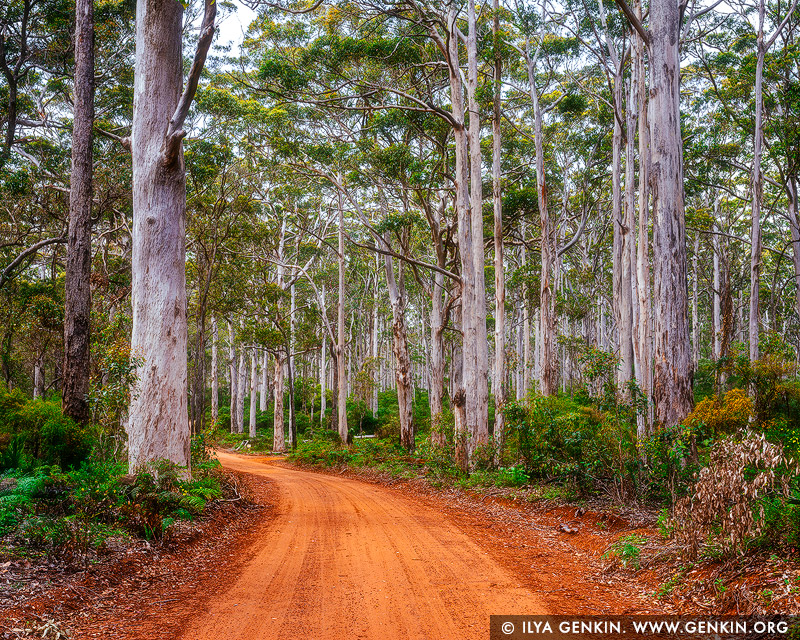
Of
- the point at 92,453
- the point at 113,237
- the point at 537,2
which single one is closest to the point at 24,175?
the point at 113,237

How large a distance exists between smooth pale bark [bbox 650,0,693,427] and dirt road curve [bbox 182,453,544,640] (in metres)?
3.30

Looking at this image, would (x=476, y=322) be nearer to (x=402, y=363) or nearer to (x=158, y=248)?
(x=402, y=363)

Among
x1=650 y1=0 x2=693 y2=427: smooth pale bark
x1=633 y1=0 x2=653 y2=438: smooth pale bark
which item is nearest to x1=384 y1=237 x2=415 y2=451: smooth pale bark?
x1=633 y1=0 x2=653 y2=438: smooth pale bark

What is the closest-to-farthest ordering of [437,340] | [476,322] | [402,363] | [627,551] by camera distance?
[627,551] → [476,322] → [437,340] → [402,363]

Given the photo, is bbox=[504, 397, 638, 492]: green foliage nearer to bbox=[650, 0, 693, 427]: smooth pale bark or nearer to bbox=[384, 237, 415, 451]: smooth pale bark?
bbox=[650, 0, 693, 427]: smooth pale bark

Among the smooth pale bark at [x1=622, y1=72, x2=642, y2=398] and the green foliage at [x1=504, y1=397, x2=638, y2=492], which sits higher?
the smooth pale bark at [x1=622, y1=72, x2=642, y2=398]

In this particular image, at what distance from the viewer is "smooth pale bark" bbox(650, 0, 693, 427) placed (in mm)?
7262

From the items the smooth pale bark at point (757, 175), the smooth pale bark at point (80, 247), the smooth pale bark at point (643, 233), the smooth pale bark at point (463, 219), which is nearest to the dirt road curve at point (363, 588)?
the smooth pale bark at point (80, 247)

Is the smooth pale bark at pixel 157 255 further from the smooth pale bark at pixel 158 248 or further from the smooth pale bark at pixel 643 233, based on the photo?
the smooth pale bark at pixel 643 233

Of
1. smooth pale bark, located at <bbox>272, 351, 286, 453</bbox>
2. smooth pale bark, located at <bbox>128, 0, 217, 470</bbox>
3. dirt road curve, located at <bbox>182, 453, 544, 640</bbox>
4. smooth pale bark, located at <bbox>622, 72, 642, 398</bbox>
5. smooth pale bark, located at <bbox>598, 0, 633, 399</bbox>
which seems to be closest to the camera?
dirt road curve, located at <bbox>182, 453, 544, 640</bbox>

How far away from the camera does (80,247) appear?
8.72 meters

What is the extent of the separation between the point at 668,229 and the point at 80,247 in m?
8.67

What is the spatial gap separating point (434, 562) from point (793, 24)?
2075cm

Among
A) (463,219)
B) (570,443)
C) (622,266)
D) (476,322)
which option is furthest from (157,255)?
(622,266)
